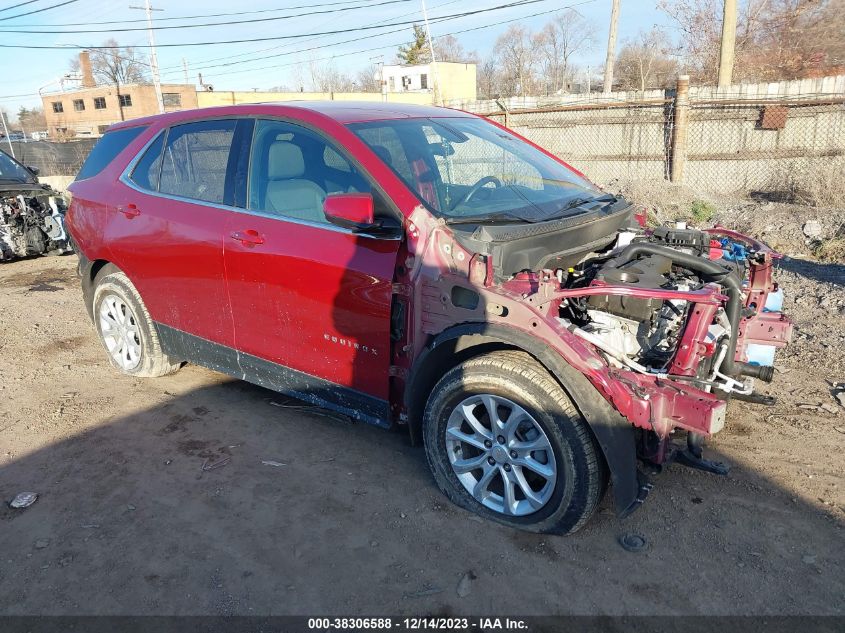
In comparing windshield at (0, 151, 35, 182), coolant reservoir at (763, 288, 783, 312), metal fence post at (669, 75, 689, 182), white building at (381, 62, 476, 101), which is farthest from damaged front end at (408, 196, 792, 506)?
white building at (381, 62, 476, 101)

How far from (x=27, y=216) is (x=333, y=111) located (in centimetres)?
786

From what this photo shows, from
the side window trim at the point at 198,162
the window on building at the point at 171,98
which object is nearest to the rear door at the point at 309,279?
the side window trim at the point at 198,162

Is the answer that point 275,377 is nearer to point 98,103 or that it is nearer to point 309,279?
point 309,279

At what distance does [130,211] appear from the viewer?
4.32 m

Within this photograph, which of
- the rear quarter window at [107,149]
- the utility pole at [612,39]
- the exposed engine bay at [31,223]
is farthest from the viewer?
the utility pole at [612,39]

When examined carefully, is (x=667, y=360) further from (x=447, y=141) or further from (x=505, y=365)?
(x=447, y=141)

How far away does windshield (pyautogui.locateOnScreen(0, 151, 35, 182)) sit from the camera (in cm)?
959

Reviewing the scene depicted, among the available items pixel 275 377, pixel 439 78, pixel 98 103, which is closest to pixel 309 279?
pixel 275 377

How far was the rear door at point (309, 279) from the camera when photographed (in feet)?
10.5

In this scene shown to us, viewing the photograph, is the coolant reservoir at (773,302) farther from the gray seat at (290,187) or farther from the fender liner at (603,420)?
the gray seat at (290,187)

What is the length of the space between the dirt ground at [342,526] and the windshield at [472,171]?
5.04ft

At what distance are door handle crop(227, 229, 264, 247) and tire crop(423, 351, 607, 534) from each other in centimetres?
138

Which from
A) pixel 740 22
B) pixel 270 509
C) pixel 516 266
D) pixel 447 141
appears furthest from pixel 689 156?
pixel 740 22

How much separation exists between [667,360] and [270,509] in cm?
215
